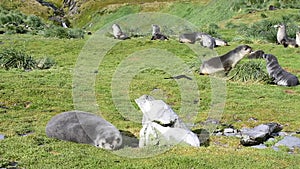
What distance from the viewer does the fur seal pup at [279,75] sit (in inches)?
833

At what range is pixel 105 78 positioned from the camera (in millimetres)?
22391

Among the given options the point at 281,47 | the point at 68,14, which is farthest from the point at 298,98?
the point at 68,14

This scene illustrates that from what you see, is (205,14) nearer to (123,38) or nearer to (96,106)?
(123,38)

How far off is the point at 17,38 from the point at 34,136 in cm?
2854

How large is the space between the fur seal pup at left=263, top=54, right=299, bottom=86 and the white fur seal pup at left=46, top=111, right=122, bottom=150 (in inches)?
482

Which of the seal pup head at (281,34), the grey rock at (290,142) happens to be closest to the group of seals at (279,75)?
the grey rock at (290,142)

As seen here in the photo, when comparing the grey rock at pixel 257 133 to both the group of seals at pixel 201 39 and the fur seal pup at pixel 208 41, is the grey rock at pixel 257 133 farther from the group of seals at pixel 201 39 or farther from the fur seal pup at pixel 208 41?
the group of seals at pixel 201 39

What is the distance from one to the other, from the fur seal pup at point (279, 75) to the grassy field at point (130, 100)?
0.54 metres

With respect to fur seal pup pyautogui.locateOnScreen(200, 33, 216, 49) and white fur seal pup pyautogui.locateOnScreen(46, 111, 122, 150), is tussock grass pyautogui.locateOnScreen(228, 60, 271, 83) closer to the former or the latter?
fur seal pup pyautogui.locateOnScreen(200, 33, 216, 49)

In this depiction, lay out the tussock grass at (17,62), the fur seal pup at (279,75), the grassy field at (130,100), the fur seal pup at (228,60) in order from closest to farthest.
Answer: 1. the grassy field at (130,100)
2. the fur seal pup at (279,75)
3. the fur seal pup at (228,60)
4. the tussock grass at (17,62)

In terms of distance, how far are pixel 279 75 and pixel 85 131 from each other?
13391 millimetres

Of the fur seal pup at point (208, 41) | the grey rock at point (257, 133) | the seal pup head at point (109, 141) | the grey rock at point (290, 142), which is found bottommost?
the fur seal pup at point (208, 41)

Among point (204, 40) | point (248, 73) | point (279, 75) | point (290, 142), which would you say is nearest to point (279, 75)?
point (279, 75)

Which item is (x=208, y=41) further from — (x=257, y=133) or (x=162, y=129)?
(x=162, y=129)
